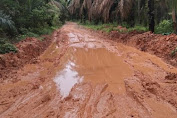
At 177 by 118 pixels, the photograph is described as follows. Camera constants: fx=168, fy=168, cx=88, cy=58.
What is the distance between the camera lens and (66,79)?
4727 millimetres

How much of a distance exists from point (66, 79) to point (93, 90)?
1091mm

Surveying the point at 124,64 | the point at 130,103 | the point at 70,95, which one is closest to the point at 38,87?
the point at 70,95

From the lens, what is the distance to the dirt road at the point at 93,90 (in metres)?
3.13

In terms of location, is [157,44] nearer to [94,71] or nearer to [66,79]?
[94,71]

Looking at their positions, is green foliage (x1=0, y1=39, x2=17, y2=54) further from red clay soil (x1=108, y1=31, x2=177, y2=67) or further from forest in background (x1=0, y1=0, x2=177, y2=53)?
red clay soil (x1=108, y1=31, x2=177, y2=67)

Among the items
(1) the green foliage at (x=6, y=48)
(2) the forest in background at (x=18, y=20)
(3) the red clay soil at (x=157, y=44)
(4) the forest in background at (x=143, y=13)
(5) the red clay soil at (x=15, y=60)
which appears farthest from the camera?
(4) the forest in background at (x=143, y=13)

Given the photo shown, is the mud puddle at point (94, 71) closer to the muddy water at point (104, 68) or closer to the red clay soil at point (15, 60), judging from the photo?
the muddy water at point (104, 68)

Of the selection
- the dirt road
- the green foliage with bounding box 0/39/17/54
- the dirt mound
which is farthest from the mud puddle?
the green foliage with bounding box 0/39/17/54

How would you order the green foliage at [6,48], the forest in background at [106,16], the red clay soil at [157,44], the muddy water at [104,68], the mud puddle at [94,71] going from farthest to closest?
the forest in background at [106,16] < the red clay soil at [157,44] < the green foliage at [6,48] < the muddy water at [104,68] < the mud puddle at [94,71]

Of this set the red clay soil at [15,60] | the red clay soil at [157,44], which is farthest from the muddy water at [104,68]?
the red clay soil at [15,60]

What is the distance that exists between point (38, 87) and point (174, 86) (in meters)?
3.31

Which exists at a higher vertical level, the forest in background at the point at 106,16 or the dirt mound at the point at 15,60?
the forest in background at the point at 106,16

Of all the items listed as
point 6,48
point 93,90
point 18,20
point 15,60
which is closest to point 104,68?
point 93,90

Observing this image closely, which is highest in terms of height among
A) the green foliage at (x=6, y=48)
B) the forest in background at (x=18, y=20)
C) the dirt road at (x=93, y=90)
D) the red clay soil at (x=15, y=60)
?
the forest in background at (x=18, y=20)
